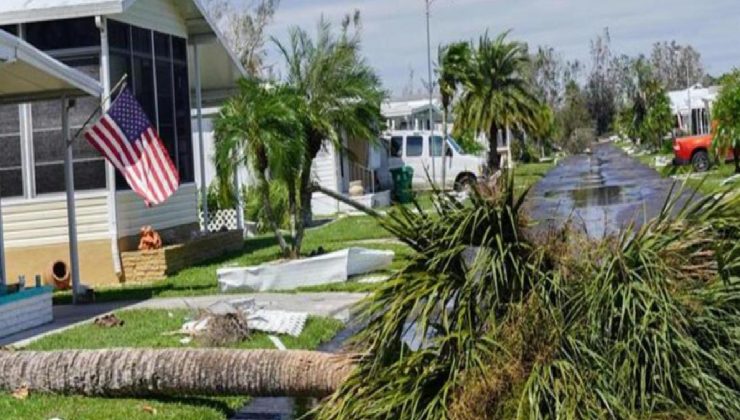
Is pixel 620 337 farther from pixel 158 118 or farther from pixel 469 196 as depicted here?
pixel 158 118

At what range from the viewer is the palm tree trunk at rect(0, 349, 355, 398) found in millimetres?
6836

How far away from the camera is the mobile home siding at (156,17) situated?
57.8ft

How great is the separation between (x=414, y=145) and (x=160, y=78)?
18.2 meters

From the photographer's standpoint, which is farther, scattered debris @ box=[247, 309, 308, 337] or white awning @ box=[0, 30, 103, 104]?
white awning @ box=[0, 30, 103, 104]

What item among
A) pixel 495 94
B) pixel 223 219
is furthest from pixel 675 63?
pixel 223 219

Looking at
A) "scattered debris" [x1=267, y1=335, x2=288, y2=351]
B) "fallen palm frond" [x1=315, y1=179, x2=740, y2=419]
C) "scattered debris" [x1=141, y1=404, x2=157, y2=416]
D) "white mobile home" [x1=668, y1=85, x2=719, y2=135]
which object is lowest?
"scattered debris" [x1=141, y1=404, x2=157, y2=416]

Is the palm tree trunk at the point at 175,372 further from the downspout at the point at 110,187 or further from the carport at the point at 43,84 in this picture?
the downspout at the point at 110,187

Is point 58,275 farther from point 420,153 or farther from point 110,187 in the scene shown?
point 420,153

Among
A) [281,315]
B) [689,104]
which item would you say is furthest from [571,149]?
[281,315]

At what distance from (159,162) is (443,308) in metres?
9.30

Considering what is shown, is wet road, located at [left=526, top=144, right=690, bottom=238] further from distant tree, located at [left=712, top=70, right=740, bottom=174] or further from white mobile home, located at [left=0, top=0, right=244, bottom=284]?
white mobile home, located at [left=0, top=0, right=244, bottom=284]

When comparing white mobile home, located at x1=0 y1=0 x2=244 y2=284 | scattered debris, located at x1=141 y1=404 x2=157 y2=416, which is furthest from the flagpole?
scattered debris, located at x1=141 y1=404 x2=157 y2=416

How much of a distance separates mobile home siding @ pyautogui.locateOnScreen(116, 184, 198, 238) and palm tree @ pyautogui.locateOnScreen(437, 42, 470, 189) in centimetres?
2043

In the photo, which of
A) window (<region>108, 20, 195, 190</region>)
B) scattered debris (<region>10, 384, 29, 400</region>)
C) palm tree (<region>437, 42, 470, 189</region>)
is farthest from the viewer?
palm tree (<region>437, 42, 470, 189</region>)
